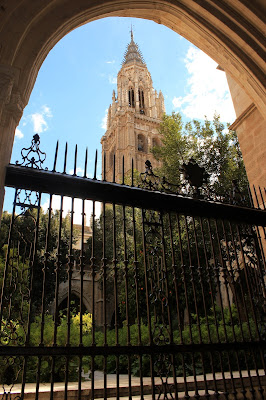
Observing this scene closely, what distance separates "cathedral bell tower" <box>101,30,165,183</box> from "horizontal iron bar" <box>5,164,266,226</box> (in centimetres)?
3725

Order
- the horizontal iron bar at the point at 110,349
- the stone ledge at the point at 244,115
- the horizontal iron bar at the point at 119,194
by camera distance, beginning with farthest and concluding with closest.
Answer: the stone ledge at the point at 244,115, the horizontal iron bar at the point at 119,194, the horizontal iron bar at the point at 110,349

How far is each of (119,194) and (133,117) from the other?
43.1m

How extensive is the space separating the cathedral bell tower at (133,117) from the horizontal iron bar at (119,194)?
122ft

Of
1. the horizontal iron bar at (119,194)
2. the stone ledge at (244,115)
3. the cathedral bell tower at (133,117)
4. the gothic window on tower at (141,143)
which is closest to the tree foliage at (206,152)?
the stone ledge at (244,115)

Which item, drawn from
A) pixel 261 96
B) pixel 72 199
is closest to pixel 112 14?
pixel 261 96

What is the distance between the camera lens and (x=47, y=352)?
2.36 metres

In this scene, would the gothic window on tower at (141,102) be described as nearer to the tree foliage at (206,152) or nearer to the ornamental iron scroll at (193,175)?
the tree foliage at (206,152)

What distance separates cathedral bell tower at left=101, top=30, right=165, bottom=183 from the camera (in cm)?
4347

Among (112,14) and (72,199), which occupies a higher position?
(112,14)

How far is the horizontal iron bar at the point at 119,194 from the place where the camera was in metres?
2.93

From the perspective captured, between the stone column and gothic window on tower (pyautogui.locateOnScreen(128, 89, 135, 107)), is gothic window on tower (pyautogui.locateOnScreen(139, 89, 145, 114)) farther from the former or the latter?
the stone column

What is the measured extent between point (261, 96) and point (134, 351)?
12.5ft

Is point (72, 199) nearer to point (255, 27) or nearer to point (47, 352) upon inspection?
point (47, 352)

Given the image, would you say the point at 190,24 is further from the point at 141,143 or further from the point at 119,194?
the point at 141,143
